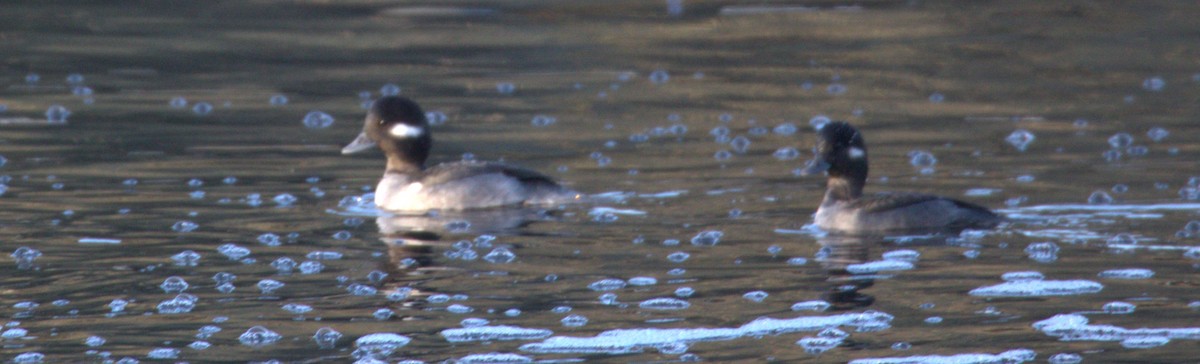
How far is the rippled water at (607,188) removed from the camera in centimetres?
919

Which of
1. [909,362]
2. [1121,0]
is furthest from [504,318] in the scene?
[1121,0]

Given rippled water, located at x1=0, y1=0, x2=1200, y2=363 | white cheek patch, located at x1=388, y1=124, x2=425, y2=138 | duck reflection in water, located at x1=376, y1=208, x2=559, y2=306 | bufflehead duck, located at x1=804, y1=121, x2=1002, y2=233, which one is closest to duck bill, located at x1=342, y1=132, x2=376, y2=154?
white cheek patch, located at x1=388, y1=124, x2=425, y2=138

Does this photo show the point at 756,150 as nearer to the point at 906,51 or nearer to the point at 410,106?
the point at 410,106

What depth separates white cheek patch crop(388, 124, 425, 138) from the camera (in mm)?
14672

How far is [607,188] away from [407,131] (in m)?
1.73

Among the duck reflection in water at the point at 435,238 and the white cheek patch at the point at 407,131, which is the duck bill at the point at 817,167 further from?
the white cheek patch at the point at 407,131

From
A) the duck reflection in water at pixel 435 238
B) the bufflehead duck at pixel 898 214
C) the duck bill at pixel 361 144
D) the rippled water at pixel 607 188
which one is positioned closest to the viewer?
the rippled water at pixel 607 188

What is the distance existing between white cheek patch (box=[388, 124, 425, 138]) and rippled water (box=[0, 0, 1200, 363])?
2.32 feet

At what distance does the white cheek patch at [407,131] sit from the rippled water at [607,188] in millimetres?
707

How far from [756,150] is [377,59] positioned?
9.29 metres

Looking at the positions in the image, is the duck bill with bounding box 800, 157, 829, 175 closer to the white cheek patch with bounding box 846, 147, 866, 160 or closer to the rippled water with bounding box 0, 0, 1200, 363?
the white cheek patch with bounding box 846, 147, 866, 160

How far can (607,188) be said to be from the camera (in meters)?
14.3

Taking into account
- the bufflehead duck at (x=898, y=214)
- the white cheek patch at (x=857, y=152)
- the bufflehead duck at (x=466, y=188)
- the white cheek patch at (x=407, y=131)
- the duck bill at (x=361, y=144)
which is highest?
the white cheek patch at (x=407, y=131)

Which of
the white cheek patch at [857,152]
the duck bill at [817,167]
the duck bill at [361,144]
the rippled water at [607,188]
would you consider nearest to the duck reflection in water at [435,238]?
the rippled water at [607,188]
